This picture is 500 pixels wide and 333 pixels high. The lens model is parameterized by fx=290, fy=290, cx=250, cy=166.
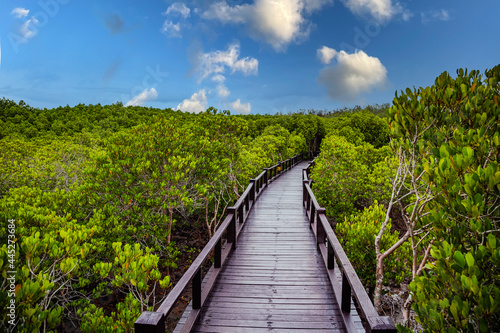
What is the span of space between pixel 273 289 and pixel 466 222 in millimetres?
3081

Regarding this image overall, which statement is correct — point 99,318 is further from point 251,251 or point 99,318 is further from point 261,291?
point 251,251

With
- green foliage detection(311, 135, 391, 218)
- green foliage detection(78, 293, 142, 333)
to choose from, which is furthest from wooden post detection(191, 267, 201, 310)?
green foliage detection(311, 135, 391, 218)

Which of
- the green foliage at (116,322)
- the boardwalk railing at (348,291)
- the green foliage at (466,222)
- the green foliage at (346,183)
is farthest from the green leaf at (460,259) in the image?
the green foliage at (346,183)

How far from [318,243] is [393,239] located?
2.88m

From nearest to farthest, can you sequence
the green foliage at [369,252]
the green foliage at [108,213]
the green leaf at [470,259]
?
the green leaf at [470,259] < the green foliage at [108,213] < the green foliage at [369,252]

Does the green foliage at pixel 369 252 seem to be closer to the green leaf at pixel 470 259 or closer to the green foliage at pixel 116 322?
the green foliage at pixel 116 322

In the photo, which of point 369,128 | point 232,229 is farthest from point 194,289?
point 369,128

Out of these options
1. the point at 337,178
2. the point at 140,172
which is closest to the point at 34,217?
the point at 140,172

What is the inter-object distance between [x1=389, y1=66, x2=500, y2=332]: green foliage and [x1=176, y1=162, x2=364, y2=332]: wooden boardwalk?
5.33 ft

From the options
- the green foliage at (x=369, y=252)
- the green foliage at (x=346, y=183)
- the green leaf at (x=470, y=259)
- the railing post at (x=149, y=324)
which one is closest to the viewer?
the green leaf at (x=470, y=259)

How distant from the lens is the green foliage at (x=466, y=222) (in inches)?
77.5

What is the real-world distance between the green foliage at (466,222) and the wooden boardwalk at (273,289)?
1.63 m

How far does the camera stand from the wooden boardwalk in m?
3.80

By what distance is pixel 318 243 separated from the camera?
20.7 ft
